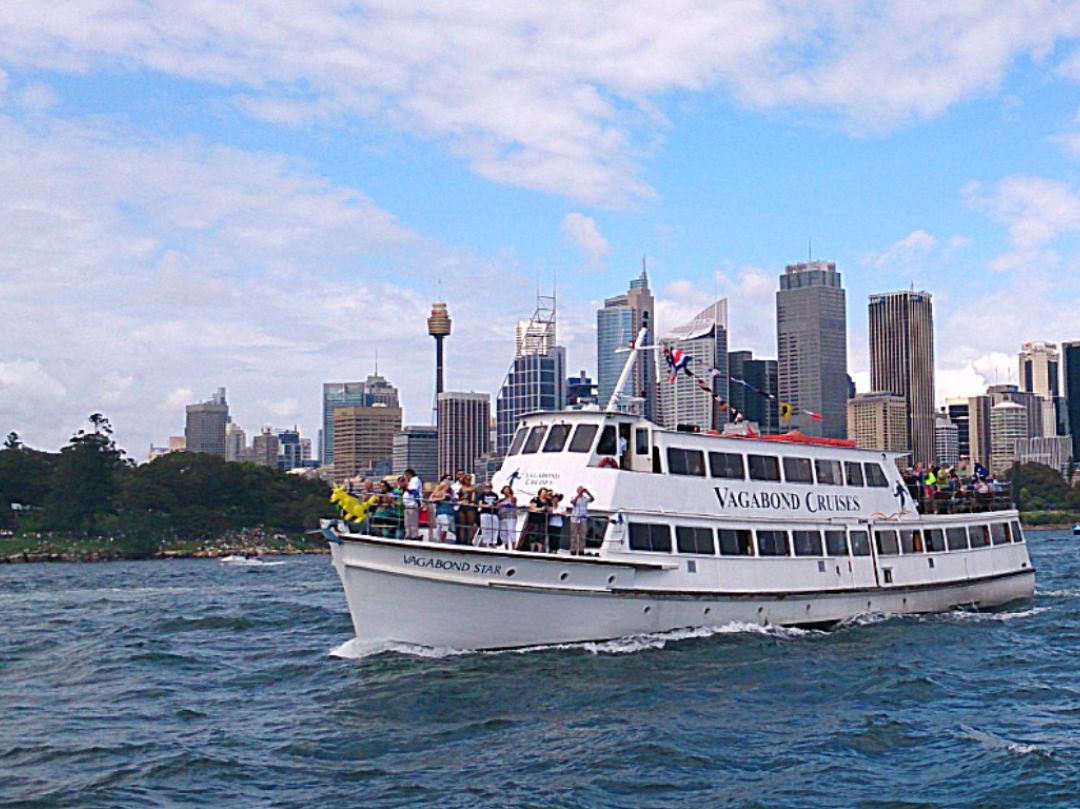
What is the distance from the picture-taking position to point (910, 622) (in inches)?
Answer: 1264

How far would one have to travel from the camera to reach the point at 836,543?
103 ft

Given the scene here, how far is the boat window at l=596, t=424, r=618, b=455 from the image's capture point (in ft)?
90.6

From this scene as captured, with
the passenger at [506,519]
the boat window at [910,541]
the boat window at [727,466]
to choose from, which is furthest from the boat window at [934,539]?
the passenger at [506,519]

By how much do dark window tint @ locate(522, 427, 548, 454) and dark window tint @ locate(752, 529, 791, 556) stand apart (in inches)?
225

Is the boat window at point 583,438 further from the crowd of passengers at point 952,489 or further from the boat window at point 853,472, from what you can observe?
the crowd of passengers at point 952,489

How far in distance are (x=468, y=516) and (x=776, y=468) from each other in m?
8.93

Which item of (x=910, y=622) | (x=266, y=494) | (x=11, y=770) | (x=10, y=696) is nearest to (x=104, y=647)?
(x=10, y=696)

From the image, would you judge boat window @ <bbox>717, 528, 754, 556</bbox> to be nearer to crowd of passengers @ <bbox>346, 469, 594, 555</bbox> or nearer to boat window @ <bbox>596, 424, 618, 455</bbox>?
boat window @ <bbox>596, 424, 618, 455</bbox>

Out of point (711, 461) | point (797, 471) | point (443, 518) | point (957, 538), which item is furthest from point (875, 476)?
point (443, 518)

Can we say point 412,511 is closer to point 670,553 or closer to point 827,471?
point 670,553

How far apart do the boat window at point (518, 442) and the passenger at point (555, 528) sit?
11.5 ft

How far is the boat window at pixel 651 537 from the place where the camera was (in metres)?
26.7

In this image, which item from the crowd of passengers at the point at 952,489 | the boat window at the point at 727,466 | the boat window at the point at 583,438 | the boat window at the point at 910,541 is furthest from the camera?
the crowd of passengers at the point at 952,489

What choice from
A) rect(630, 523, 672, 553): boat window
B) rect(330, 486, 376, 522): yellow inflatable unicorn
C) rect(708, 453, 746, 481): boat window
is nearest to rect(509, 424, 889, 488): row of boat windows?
rect(708, 453, 746, 481): boat window
